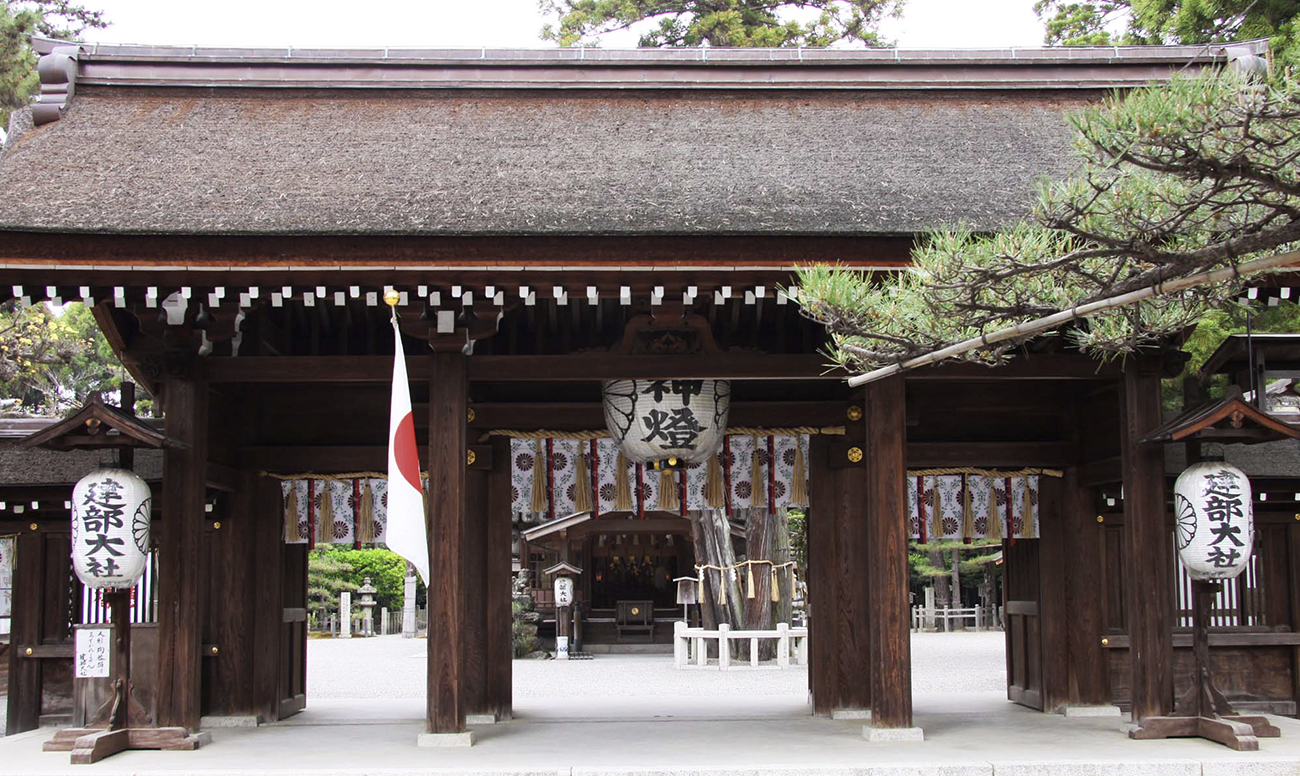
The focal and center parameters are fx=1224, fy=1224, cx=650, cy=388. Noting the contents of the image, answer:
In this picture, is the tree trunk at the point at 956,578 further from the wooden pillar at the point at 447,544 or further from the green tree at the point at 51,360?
the wooden pillar at the point at 447,544

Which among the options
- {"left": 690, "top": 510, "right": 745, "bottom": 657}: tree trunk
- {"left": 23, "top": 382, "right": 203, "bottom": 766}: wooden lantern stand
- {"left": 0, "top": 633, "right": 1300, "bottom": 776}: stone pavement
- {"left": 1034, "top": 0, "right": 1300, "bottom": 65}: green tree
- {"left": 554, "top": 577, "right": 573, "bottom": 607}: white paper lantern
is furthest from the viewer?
{"left": 554, "top": 577, "right": 573, "bottom": 607}: white paper lantern

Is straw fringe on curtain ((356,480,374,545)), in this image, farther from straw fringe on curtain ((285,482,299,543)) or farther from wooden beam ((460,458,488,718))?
wooden beam ((460,458,488,718))

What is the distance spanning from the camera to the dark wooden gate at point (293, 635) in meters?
10.9

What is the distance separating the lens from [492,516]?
1053cm

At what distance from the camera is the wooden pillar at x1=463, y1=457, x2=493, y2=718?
33.4ft

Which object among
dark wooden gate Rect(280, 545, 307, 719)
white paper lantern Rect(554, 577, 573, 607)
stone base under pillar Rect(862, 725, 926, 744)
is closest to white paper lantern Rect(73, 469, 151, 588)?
dark wooden gate Rect(280, 545, 307, 719)

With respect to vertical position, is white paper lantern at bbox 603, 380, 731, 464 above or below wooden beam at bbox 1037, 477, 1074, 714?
above

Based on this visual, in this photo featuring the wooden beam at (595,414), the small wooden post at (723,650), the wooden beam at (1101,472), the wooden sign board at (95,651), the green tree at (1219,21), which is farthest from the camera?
the small wooden post at (723,650)

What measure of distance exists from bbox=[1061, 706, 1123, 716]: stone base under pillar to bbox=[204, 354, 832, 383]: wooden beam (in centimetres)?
386

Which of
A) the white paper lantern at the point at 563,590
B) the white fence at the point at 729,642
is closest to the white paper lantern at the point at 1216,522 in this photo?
the white fence at the point at 729,642

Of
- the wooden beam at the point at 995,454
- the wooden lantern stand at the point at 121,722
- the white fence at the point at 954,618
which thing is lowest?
the white fence at the point at 954,618

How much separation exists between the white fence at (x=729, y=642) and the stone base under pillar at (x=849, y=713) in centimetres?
983

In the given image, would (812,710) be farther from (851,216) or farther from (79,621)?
(79,621)

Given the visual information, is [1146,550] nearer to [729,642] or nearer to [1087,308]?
[1087,308]
